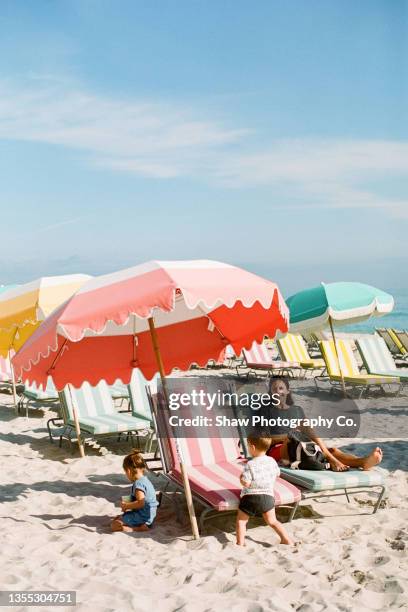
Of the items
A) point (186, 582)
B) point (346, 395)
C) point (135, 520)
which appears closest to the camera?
point (186, 582)

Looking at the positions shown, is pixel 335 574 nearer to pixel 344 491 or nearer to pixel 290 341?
pixel 344 491

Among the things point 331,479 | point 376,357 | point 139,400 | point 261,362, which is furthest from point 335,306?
point 331,479

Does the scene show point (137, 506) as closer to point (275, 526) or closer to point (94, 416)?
point (275, 526)

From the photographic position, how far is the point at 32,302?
28.4 feet

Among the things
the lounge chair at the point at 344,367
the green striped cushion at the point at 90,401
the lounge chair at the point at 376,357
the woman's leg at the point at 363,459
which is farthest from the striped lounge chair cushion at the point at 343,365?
the woman's leg at the point at 363,459

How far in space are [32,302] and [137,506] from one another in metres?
3.57

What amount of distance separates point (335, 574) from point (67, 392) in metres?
5.75

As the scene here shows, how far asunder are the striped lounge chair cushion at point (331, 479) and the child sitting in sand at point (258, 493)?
0.49m

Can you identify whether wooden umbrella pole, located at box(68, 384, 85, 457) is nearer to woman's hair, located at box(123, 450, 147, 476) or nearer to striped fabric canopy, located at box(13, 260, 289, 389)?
striped fabric canopy, located at box(13, 260, 289, 389)

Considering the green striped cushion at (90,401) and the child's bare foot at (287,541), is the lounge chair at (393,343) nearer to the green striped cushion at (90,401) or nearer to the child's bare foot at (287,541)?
the green striped cushion at (90,401)

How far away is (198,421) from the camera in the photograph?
6.85 m

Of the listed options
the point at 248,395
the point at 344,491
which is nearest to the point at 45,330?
the point at 344,491

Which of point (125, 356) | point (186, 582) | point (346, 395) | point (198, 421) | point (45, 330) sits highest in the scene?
point (45, 330)

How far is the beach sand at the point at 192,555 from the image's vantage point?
4.39m
